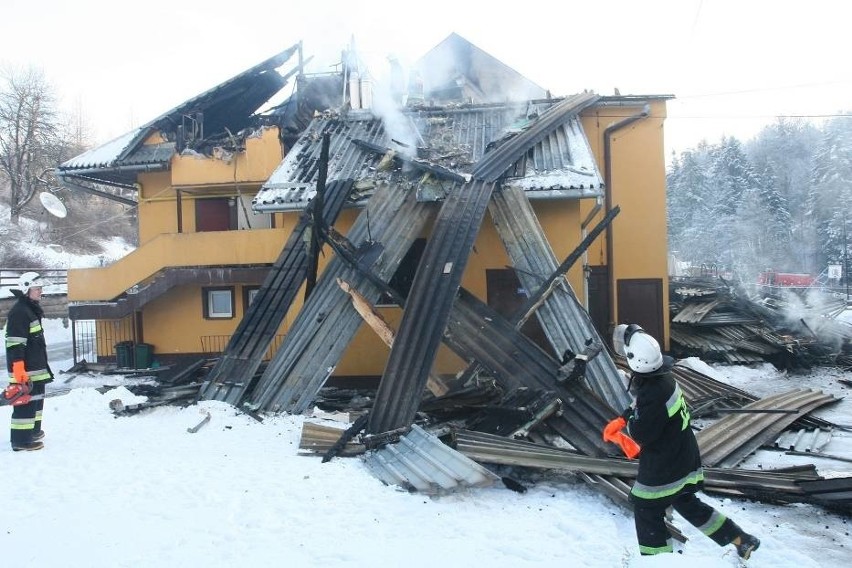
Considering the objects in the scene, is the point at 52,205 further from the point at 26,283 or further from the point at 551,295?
the point at 551,295

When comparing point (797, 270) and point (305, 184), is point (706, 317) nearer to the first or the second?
point (305, 184)

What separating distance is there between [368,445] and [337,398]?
3.09 metres

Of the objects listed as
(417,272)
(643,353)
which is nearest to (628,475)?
(643,353)

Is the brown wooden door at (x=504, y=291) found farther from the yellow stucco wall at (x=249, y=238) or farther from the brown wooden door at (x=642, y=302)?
the brown wooden door at (x=642, y=302)

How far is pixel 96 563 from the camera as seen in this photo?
353 centimetres

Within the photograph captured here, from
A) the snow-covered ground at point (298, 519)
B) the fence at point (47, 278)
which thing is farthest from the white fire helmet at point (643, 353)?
the fence at point (47, 278)

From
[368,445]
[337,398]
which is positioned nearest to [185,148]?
[337,398]

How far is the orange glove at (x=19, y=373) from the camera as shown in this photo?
5.83 m

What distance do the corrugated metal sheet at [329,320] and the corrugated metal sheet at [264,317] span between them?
531 mm

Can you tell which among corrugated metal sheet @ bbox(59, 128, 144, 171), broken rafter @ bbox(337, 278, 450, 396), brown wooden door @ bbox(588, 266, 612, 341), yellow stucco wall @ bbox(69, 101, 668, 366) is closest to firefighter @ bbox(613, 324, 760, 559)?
broken rafter @ bbox(337, 278, 450, 396)

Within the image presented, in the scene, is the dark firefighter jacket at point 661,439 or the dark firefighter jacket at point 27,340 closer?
the dark firefighter jacket at point 661,439

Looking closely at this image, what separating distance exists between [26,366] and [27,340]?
0.96 ft

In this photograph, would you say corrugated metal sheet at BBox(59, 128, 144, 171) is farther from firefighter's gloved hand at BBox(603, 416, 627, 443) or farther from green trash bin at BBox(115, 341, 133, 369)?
firefighter's gloved hand at BBox(603, 416, 627, 443)

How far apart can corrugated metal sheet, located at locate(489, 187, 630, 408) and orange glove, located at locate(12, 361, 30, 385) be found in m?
6.16
